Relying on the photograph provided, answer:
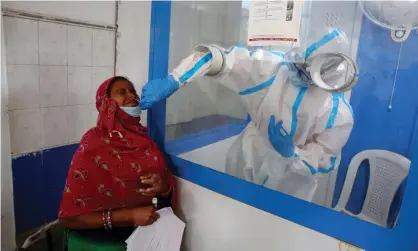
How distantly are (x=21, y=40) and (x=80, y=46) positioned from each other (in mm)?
360

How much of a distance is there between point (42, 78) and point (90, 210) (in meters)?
1.13

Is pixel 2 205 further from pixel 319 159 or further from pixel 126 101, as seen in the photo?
pixel 319 159

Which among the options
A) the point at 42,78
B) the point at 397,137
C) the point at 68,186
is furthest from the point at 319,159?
the point at 42,78

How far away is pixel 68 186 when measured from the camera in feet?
3.40

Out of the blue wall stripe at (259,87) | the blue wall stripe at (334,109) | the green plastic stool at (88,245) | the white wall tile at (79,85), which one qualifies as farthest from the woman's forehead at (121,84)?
the white wall tile at (79,85)

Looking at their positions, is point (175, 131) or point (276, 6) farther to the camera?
point (175, 131)

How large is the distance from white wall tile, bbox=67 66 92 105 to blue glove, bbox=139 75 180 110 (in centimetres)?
119

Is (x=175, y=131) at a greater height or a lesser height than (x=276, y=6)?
lesser

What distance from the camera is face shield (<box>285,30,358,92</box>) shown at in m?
0.85

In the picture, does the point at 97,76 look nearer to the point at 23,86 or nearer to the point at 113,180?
the point at 23,86

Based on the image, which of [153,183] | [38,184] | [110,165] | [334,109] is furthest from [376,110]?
[38,184]

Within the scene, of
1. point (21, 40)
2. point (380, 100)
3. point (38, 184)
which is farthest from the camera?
point (38, 184)

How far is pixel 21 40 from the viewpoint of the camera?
1711mm

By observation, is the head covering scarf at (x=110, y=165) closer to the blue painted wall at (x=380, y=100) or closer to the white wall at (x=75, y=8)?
the blue painted wall at (x=380, y=100)
